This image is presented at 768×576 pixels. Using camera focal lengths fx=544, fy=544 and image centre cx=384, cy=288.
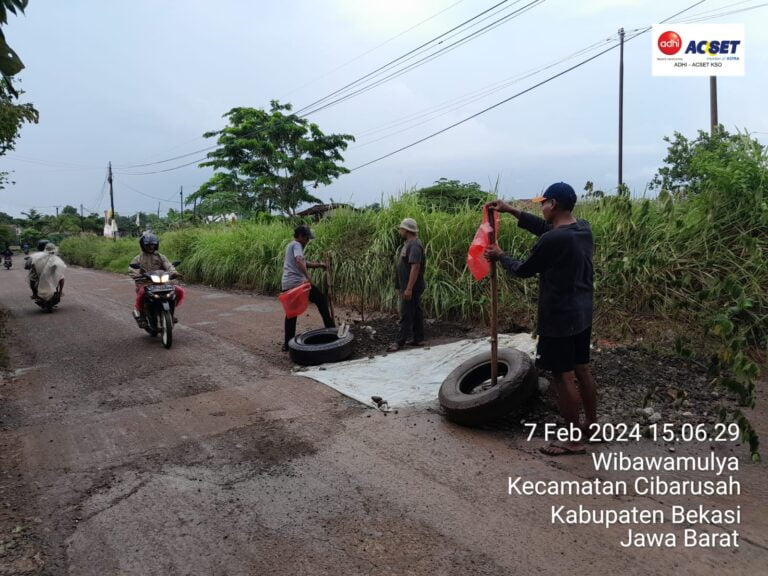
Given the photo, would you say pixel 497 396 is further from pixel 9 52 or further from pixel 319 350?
pixel 9 52

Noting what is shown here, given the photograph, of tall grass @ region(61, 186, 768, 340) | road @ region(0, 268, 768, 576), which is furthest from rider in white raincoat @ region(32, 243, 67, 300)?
road @ region(0, 268, 768, 576)

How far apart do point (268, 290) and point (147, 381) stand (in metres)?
7.96

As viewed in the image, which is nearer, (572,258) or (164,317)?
(572,258)

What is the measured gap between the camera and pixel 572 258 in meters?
3.72

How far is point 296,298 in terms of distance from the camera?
706cm

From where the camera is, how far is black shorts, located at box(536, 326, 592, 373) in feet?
12.5

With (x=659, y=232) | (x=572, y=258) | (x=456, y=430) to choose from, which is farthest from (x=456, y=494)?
(x=659, y=232)

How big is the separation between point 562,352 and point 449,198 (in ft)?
27.5

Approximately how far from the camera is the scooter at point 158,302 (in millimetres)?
7730

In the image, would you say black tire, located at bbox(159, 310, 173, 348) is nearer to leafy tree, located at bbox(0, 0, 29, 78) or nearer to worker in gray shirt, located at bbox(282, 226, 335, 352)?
worker in gray shirt, located at bbox(282, 226, 335, 352)

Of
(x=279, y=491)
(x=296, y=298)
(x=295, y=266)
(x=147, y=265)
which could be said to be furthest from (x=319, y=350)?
(x=147, y=265)

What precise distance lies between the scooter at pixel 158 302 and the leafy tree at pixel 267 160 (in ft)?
59.0

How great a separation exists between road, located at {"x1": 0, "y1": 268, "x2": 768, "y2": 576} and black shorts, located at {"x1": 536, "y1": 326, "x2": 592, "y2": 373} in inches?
24.9

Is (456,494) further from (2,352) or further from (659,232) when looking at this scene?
(2,352)
